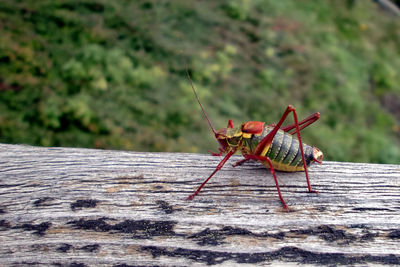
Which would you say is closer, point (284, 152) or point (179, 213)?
point (179, 213)

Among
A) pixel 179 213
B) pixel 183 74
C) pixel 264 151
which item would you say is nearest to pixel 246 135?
pixel 264 151

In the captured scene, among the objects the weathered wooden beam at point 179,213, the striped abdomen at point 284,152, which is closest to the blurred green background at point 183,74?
the striped abdomen at point 284,152

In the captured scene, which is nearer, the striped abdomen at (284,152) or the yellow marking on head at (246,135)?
the striped abdomen at (284,152)

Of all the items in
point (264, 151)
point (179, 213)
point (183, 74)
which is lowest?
point (179, 213)

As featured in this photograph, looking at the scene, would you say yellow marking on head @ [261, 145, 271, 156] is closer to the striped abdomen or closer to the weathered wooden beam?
the striped abdomen

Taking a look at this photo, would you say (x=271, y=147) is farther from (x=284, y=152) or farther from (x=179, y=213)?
(x=179, y=213)

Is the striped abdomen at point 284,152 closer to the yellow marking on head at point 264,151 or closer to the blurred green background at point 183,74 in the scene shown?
the yellow marking on head at point 264,151
